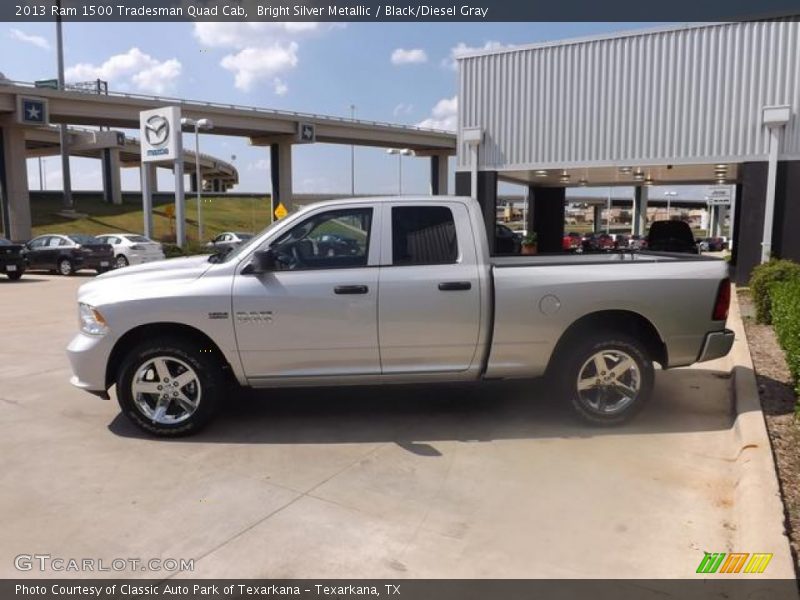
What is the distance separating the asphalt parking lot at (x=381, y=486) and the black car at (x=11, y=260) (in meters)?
17.5

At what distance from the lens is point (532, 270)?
17.7 ft

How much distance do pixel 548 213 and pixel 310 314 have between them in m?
23.4

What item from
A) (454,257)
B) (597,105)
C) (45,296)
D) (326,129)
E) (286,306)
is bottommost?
(45,296)

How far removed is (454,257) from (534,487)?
196cm

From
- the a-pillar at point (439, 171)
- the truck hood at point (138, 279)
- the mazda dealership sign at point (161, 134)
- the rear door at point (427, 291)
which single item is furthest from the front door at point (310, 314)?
the a-pillar at point (439, 171)

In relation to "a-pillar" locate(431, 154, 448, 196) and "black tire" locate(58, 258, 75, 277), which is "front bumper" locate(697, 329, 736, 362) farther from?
"a-pillar" locate(431, 154, 448, 196)

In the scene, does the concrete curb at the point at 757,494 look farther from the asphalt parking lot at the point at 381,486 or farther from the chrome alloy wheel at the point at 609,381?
the chrome alloy wheel at the point at 609,381

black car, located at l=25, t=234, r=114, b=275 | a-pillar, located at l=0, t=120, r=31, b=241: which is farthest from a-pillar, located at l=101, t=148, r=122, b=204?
black car, located at l=25, t=234, r=114, b=275

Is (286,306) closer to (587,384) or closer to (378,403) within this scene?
(378,403)

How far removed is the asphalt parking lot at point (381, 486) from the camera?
142 inches

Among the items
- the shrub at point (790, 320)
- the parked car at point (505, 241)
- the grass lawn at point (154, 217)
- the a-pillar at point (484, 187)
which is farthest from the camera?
the grass lawn at point (154, 217)

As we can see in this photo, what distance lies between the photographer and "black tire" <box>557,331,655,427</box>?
17.8ft

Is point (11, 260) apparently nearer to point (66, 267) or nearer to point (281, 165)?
point (66, 267)
